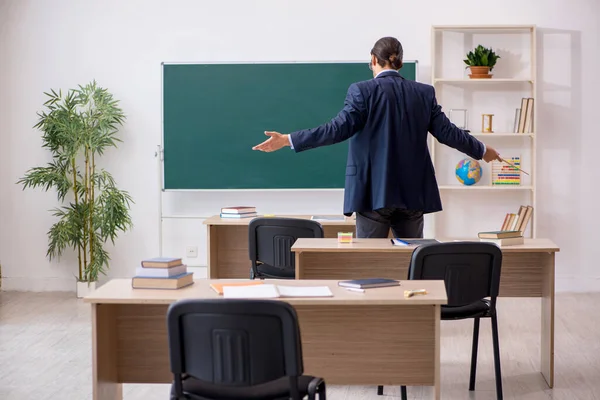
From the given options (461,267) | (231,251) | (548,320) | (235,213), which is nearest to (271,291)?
(461,267)

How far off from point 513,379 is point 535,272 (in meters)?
0.60

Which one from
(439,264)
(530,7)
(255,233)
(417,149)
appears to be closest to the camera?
(439,264)

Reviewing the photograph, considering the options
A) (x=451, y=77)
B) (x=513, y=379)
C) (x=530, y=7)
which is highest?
(x=530, y=7)

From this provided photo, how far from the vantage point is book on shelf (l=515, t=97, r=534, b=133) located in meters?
6.93

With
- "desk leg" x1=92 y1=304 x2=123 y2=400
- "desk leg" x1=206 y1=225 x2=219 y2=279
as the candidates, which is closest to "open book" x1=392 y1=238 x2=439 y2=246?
"desk leg" x1=92 y1=304 x2=123 y2=400

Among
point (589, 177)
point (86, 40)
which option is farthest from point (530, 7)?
point (86, 40)

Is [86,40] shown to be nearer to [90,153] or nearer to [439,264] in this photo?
[90,153]

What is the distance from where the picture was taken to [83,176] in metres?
7.38

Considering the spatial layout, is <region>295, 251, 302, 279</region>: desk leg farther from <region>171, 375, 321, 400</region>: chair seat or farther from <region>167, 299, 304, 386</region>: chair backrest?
<region>167, 299, 304, 386</region>: chair backrest

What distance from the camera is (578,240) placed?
23.7 ft

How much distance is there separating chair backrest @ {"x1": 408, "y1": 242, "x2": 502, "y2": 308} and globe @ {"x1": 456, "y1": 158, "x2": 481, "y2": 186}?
3399 millimetres

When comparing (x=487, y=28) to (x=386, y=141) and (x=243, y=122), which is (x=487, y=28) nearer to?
(x=243, y=122)

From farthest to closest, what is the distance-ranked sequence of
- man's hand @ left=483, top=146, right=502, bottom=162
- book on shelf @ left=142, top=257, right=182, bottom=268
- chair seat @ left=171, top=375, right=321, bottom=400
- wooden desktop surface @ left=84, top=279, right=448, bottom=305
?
man's hand @ left=483, top=146, right=502, bottom=162 → book on shelf @ left=142, top=257, right=182, bottom=268 → wooden desktop surface @ left=84, top=279, right=448, bottom=305 → chair seat @ left=171, top=375, right=321, bottom=400

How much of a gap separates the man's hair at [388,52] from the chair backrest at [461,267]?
1188mm
